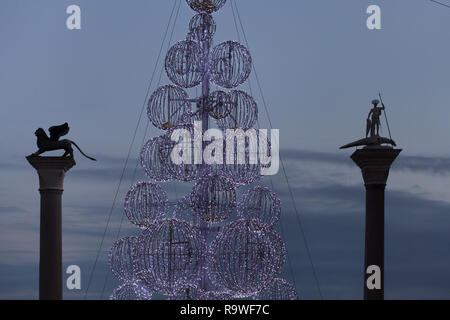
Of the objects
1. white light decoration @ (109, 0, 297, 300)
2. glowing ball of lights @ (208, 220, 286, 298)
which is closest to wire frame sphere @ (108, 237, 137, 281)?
white light decoration @ (109, 0, 297, 300)

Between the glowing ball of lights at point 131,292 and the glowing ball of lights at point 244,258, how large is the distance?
2218mm

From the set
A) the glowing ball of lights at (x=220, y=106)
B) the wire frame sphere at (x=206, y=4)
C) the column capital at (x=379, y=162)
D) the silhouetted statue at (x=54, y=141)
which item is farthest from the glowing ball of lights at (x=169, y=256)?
the wire frame sphere at (x=206, y=4)

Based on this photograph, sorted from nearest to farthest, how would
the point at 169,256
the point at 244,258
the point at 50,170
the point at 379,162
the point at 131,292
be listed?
the point at 379,162
the point at 244,258
the point at 169,256
the point at 50,170
the point at 131,292

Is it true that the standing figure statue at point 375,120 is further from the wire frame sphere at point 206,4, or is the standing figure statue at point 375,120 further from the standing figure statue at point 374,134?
the wire frame sphere at point 206,4

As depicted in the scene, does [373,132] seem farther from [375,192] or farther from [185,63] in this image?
[185,63]

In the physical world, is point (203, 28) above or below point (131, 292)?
above

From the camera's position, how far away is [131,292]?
73.2 feet

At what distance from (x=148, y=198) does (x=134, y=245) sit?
47.1 inches

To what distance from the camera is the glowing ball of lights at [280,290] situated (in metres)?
21.6

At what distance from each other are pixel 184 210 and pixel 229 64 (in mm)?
3708

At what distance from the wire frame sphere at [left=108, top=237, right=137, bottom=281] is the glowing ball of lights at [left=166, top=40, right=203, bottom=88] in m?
4.11

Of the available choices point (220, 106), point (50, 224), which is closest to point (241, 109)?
point (220, 106)
